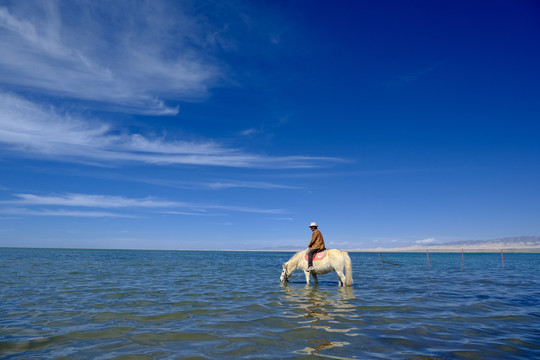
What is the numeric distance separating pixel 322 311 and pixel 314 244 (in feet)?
22.2

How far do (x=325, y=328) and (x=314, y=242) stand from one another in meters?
8.80

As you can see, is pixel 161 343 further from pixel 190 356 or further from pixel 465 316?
pixel 465 316

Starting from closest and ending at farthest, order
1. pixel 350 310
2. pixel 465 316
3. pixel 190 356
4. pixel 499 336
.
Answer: pixel 190 356 < pixel 499 336 < pixel 465 316 < pixel 350 310

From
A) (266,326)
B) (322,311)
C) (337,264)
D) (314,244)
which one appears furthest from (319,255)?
(266,326)

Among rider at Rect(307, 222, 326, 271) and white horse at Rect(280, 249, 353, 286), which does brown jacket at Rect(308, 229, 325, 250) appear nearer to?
rider at Rect(307, 222, 326, 271)

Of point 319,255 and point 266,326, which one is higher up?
point 319,255

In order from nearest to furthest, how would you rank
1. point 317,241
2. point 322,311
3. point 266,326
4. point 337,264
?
point 266,326, point 322,311, point 337,264, point 317,241

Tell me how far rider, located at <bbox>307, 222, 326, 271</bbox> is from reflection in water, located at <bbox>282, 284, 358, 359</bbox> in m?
1.70

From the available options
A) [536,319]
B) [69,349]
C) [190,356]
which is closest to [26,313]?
[69,349]

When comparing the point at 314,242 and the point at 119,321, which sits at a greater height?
the point at 314,242

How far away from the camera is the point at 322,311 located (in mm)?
10086

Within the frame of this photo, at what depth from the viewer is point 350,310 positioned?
1027 cm

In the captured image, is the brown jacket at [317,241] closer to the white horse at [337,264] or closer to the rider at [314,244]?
the rider at [314,244]

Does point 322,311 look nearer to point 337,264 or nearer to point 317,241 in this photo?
point 337,264
